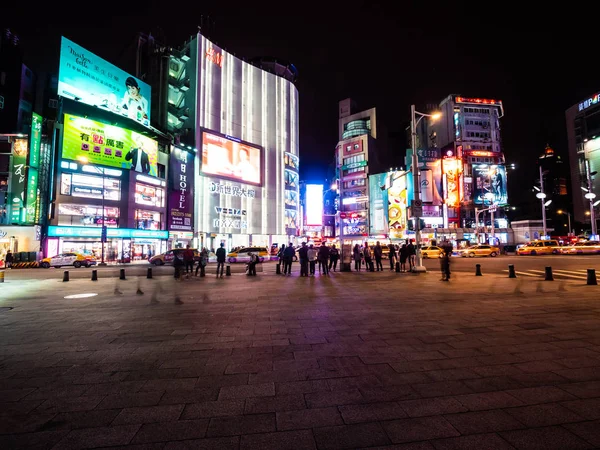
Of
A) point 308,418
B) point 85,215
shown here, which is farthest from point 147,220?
point 308,418

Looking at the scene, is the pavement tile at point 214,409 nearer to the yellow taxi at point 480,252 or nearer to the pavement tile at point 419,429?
the pavement tile at point 419,429

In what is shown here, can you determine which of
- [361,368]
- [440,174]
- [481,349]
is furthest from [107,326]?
[440,174]

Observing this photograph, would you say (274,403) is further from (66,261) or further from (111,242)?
(111,242)

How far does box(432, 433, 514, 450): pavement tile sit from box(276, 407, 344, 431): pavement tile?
0.85 m

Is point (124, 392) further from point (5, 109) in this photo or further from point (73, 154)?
point (5, 109)

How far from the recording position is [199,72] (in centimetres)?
5056

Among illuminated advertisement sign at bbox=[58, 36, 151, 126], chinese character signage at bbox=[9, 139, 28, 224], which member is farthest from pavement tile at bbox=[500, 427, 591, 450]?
illuminated advertisement sign at bbox=[58, 36, 151, 126]

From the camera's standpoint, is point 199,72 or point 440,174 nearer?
point 199,72

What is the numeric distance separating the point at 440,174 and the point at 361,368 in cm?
7226

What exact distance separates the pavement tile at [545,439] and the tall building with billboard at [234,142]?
49026 mm

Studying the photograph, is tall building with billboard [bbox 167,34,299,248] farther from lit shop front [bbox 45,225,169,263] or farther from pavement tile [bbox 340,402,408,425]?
pavement tile [bbox 340,402,408,425]

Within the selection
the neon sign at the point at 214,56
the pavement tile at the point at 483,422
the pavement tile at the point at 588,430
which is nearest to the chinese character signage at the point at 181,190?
the neon sign at the point at 214,56

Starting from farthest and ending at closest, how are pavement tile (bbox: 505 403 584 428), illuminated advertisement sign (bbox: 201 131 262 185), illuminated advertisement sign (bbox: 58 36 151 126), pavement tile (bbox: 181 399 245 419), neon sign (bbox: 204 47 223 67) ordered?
neon sign (bbox: 204 47 223 67)
illuminated advertisement sign (bbox: 201 131 262 185)
illuminated advertisement sign (bbox: 58 36 151 126)
pavement tile (bbox: 181 399 245 419)
pavement tile (bbox: 505 403 584 428)

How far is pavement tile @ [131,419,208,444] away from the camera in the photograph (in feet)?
9.16
